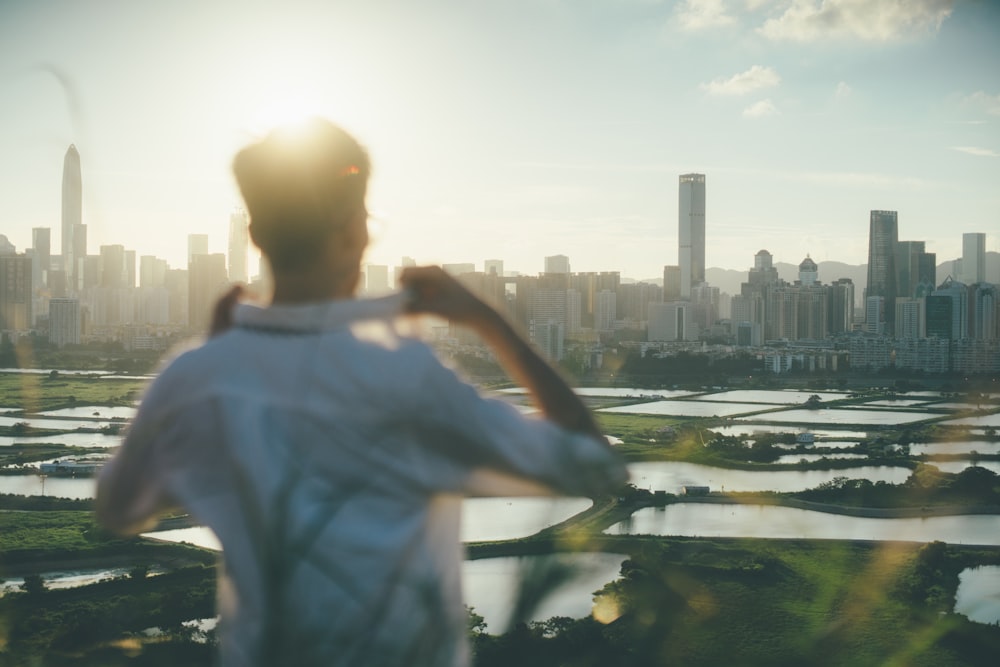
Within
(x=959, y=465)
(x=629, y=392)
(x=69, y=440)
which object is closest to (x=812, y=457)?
(x=959, y=465)

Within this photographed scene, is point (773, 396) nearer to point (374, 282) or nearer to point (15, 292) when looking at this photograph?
point (15, 292)

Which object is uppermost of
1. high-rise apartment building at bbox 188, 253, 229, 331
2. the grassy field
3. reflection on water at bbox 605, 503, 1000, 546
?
high-rise apartment building at bbox 188, 253, 229, 331

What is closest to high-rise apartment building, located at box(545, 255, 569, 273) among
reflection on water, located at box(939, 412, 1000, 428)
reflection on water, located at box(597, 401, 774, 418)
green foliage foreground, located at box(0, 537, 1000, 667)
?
reflection on water, located at box(597, 401, 774, 418)

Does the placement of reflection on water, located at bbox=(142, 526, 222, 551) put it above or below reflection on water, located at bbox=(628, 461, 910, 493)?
above

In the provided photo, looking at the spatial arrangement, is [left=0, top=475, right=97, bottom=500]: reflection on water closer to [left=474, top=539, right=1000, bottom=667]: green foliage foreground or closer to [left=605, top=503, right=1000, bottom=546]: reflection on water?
[left=605, top=503, right=1000, bottom=546]: reflection on water

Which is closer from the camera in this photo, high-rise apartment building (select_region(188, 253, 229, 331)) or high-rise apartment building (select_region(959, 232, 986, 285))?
high-rise apartment building (select_region(188, 253, 229, 331))

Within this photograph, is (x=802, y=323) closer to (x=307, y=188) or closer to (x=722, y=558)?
(x=722, y=558)

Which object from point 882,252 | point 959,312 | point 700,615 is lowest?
point 700,615

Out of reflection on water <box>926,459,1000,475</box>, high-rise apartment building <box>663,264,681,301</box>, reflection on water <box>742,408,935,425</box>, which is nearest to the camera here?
reflection on water <box>926,459,1000,475</box>
